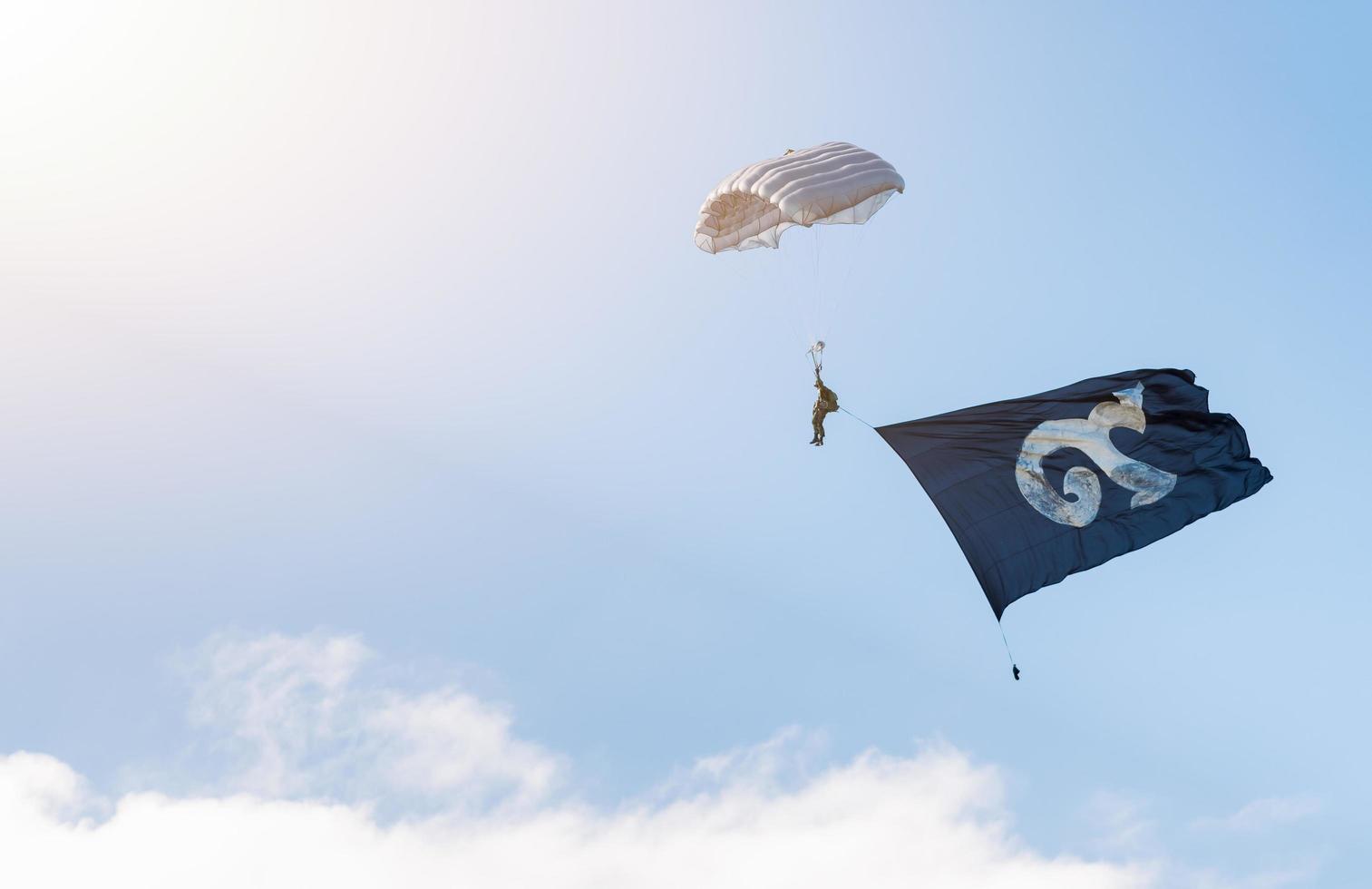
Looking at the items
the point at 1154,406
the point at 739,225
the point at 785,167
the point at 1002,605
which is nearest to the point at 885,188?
the point at 785,167

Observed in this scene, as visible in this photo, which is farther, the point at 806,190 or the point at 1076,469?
the point at 806,190

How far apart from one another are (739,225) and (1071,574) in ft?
35.4

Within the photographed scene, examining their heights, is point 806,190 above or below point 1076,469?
above

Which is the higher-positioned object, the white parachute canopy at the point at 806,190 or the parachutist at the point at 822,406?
the white parachute canopy at the point at 806,190

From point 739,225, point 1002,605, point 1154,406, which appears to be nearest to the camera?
point 1002,605

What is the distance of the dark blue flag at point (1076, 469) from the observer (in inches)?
1096

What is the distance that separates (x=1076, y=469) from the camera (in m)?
28.6

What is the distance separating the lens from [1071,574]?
1094 inches

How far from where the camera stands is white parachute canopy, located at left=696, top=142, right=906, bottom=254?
1176 inches

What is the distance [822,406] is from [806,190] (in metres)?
4.35

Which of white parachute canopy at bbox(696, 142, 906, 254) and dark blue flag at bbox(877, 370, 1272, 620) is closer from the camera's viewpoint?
dark blue flag at bbox(877, 370, 1272, 620)

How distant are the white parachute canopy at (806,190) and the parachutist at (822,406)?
3.29 m

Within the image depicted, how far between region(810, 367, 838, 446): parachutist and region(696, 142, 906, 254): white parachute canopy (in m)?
3.29

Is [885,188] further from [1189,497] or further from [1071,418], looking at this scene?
[1189,497]
